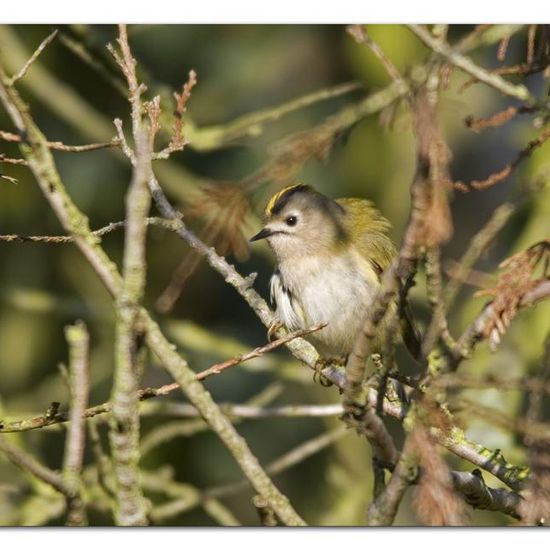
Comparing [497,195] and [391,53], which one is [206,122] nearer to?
[391,53]

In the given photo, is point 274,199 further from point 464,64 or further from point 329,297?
point 464,64

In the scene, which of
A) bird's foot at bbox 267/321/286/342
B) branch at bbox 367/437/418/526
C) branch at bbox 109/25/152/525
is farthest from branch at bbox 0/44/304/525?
bird's foot at bbox 267/321/286/342

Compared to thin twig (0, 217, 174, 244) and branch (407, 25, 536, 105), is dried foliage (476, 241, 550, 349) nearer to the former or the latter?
branch (407, 25, 536, 105)

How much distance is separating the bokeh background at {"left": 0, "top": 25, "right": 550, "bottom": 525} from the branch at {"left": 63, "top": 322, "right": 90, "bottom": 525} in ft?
5.40

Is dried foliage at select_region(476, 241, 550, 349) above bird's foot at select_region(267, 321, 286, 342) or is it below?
below

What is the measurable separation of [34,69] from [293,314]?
149cm

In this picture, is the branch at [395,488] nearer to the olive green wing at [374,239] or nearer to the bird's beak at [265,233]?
the olive green wing at [374,239]

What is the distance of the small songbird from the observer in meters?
2.63

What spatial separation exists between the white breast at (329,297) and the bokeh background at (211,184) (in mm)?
586

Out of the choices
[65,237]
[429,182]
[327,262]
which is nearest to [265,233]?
[327,262]

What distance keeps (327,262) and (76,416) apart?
1.26 m

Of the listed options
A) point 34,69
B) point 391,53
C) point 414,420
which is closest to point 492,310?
point 414,420

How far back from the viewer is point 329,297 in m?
2.65
